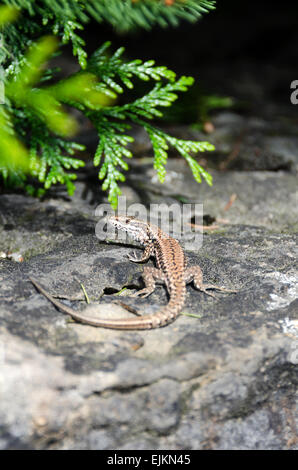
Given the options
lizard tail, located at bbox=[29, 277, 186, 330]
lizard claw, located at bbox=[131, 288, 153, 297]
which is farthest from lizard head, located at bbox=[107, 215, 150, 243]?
lizard tail, located at bbox=[29, 277, 186, 330]

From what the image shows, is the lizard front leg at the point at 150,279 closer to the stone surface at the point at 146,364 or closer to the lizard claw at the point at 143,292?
the lizard claw at the point at 143,292

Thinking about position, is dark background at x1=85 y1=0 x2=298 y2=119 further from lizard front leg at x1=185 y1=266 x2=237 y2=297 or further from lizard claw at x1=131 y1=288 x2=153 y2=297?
lizard claw at x1=131 y1=288 x2=153 y2=297

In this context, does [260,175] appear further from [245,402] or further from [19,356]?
[19,356]

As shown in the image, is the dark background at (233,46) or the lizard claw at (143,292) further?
the dark background at (233,46)

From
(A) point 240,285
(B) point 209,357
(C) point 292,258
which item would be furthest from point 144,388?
(C) point 292,258

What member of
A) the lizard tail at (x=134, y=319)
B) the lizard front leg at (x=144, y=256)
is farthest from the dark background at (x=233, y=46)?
the lizard tail at (x=134, y=319)

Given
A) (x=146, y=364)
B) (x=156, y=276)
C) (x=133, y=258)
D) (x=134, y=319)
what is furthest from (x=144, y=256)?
(x=146, y=364)
